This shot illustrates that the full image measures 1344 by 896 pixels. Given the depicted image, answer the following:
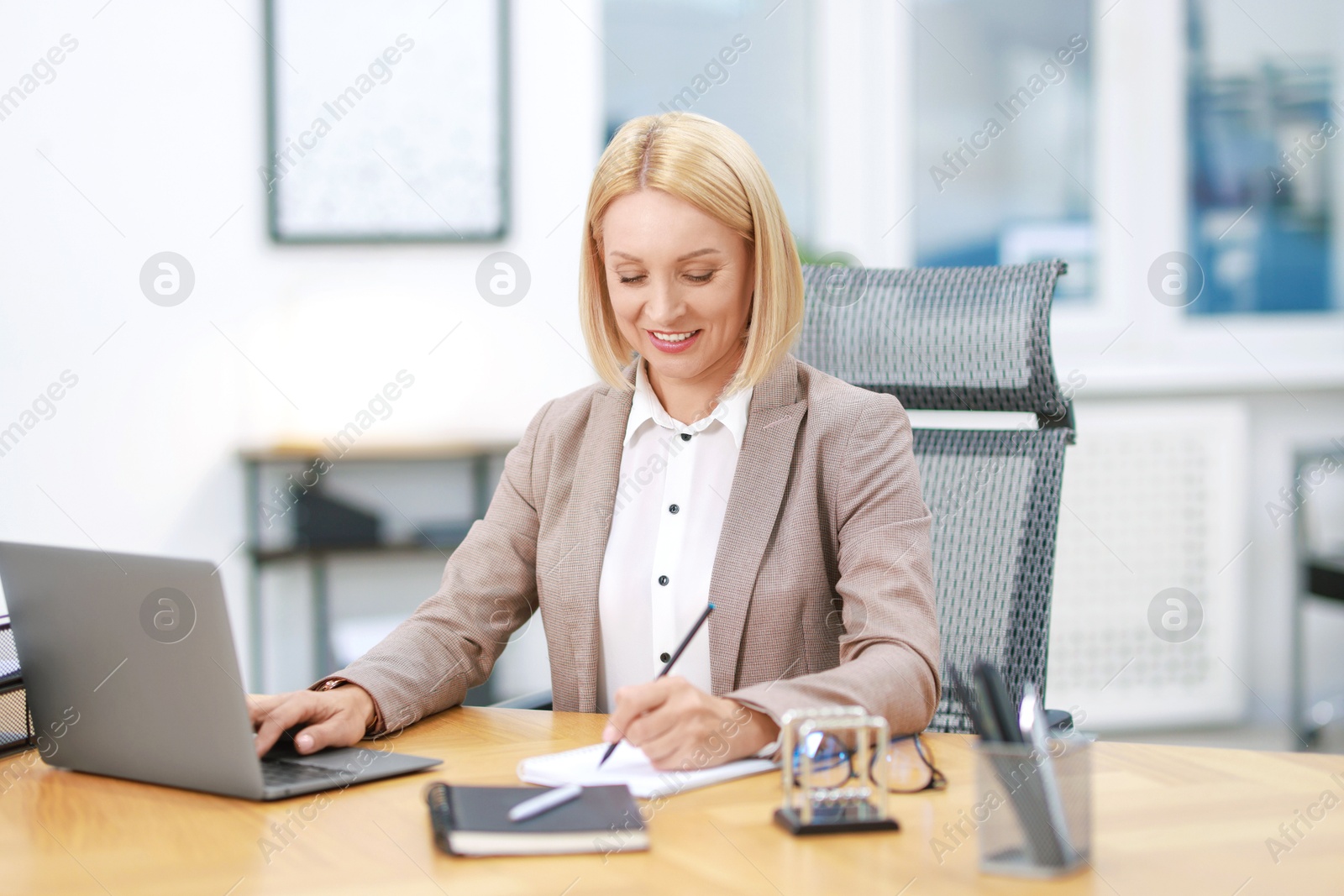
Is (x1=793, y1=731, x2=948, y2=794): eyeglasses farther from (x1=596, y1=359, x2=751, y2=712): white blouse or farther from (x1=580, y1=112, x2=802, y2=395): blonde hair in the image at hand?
(x1=580, y1=112, x2=802, y2=395): blonde hair

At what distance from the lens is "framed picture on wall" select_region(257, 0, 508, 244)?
2.94 meters

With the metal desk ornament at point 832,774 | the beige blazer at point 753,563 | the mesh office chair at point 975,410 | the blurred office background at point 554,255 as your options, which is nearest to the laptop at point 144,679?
the beige blazer at point 753,563

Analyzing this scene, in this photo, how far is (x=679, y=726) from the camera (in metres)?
1.00

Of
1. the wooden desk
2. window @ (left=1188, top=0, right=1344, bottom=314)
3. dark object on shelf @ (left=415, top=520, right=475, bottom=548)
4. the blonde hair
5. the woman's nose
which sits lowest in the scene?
dark object on shelf @ (left=415, top=520, right=475, bottom=548)

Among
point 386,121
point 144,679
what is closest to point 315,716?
point 144,679

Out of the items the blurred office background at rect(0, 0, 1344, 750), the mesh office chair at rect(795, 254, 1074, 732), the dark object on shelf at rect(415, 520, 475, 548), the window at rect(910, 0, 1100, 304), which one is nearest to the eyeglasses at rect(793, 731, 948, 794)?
the mesh office chair at rect(795, 254, 1074, 732)

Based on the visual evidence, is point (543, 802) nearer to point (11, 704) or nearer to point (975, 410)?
point (11, 704)

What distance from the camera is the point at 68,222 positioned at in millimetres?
2768

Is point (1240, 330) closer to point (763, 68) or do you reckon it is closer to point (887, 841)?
point (763, 68)

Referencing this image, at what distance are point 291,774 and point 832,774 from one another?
0.46m

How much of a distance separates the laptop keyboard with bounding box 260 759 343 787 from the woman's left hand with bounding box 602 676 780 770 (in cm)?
24

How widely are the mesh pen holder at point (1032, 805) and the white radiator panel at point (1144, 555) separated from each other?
2.44 metres

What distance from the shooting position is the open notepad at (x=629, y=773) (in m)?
0.98

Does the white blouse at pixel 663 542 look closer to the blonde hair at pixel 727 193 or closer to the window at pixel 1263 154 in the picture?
the blonde hair at pixel 727 193
